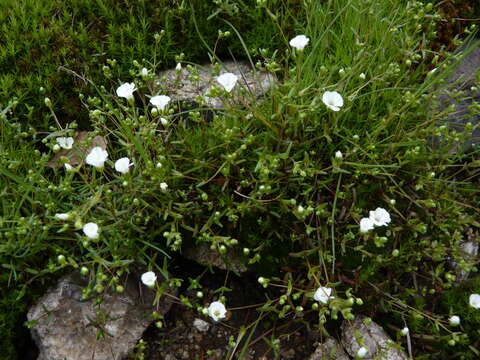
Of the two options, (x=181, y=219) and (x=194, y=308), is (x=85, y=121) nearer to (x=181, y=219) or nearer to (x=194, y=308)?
(x=181, y=219)

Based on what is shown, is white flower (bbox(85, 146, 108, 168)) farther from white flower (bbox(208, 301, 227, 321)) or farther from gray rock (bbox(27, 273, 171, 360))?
white flower (bbox(208, 301, 227, 321))

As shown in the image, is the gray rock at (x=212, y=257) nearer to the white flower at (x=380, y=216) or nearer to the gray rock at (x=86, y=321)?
the gray rock at (x=86, y=321)

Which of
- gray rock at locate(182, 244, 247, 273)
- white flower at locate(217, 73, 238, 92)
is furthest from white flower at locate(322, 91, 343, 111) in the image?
gray rock at locate(182, 244, 247, 273)

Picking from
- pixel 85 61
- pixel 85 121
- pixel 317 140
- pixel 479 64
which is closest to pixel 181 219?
pixel 317 140

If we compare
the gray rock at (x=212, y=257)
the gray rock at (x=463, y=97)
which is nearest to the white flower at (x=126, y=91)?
the gray rock at (x=212, y=257)

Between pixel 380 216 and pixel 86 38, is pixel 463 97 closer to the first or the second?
pixel 380 216

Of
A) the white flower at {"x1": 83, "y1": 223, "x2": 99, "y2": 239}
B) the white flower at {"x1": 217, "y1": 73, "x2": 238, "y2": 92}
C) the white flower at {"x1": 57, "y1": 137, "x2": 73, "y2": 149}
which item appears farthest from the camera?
the white flower at {"x1": 57, "y1": 137, "x2": 73, "y2": 149}
